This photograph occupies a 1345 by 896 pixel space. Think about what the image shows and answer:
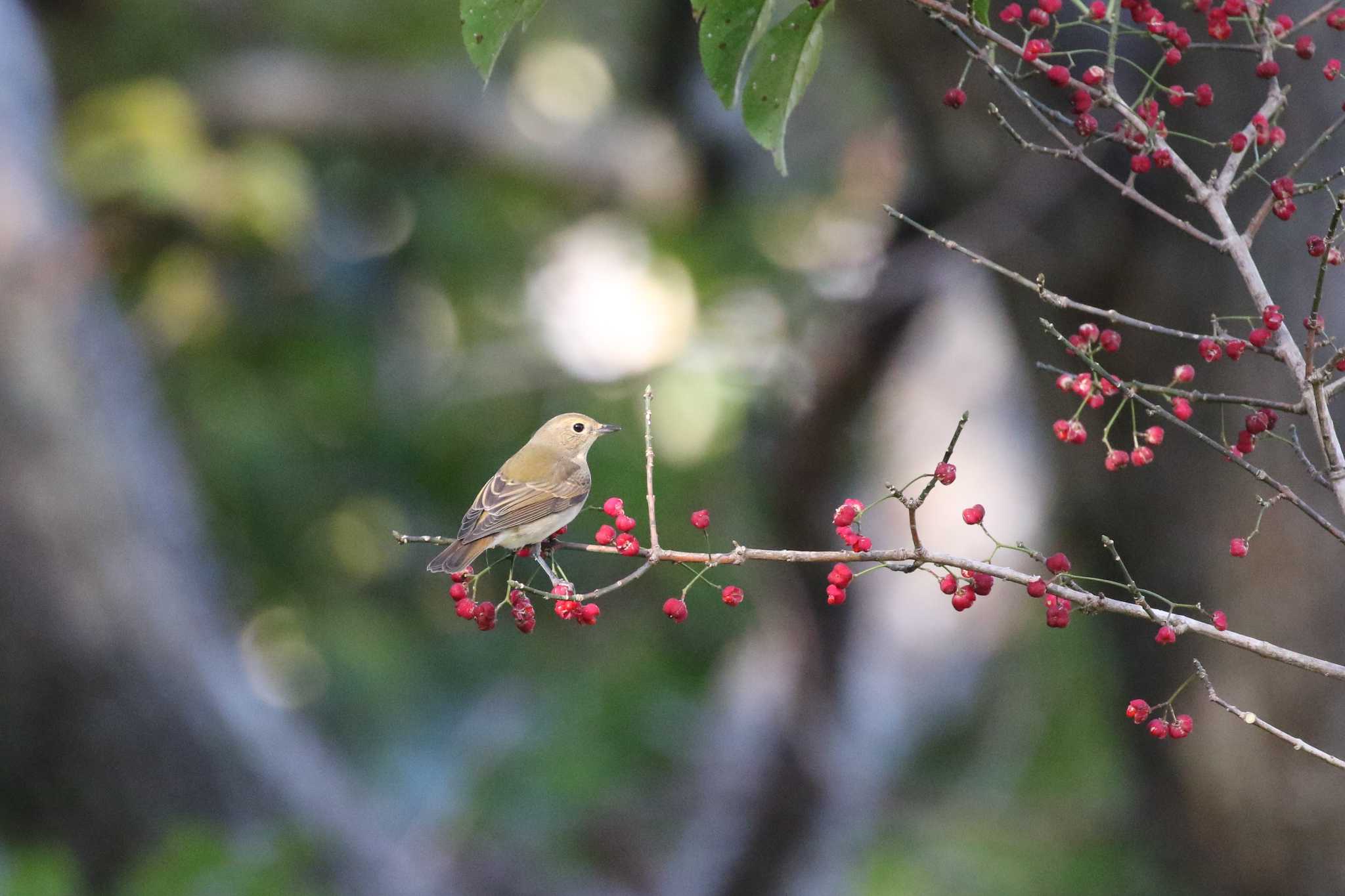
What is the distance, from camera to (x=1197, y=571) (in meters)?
4.62

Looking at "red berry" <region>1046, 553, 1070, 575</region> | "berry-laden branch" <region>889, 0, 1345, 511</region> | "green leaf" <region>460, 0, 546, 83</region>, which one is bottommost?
"red berry" <region>1046, 553, 1070, 575</region>

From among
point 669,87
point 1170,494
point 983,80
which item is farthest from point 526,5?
point 669,87

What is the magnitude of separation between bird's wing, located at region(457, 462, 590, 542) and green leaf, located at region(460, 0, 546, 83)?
48.1 inches

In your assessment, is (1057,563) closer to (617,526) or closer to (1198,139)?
(1198,139)

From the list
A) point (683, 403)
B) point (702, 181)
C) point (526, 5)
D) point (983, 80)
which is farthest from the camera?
point (702, 181)

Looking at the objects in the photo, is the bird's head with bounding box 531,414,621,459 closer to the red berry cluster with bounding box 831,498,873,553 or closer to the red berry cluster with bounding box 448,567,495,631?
the red berry cluster with bounding box 448,567,495,631

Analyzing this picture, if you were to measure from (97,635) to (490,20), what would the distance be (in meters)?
5.34

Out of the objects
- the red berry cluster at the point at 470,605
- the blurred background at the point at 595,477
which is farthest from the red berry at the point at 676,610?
the blurred background at the point at 595,477

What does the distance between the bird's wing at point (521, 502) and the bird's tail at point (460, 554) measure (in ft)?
0.17

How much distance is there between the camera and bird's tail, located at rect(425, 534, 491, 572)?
291 centimetres

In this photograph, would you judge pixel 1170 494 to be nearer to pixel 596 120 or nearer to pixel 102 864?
pixel 102 864

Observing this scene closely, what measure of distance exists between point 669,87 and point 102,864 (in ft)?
17.7

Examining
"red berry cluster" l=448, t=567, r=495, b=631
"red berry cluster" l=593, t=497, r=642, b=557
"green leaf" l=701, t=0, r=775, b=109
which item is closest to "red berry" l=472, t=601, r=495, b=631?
"red berry cluster" l=448, t=567, r=495, b=631

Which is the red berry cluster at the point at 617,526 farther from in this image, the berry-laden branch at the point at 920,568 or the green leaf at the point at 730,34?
the green leaf at the point at 730,34
